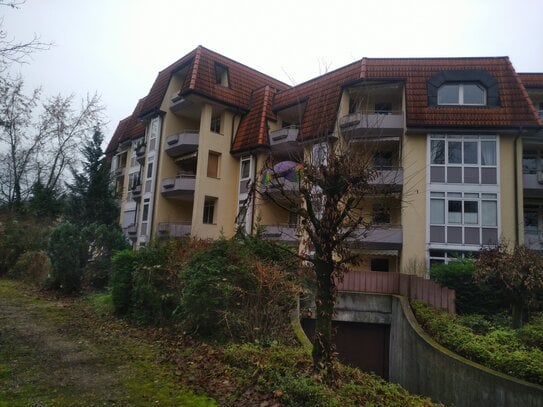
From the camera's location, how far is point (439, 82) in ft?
67.5

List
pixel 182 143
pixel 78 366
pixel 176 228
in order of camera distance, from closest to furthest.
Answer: pixel 78 366, pixel 176 228, pixel 182 143

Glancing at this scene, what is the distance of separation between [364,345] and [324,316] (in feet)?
28.1

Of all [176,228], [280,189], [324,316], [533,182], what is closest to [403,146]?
[533,182]

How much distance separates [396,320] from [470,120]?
38.7ft

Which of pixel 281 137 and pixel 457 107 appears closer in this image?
pixel 457 107

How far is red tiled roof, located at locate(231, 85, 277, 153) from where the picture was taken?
82.5ft

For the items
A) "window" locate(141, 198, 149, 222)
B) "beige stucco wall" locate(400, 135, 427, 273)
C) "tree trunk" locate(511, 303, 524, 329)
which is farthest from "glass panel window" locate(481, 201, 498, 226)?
"window" locate(141, 198, 149, 222)

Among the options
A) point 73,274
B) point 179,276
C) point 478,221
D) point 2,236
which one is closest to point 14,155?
point 2,236

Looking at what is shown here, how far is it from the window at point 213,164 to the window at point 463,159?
528 inches

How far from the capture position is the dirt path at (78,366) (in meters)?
5.45

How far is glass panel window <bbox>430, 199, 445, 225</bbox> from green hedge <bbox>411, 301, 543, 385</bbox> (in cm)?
844

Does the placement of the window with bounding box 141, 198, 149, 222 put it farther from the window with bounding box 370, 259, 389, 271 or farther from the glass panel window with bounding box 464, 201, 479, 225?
the glass panel window with bounding box 464, 201, 479, 225

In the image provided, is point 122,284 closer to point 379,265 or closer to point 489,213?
point 379,265

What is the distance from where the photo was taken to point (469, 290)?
14.4 m
